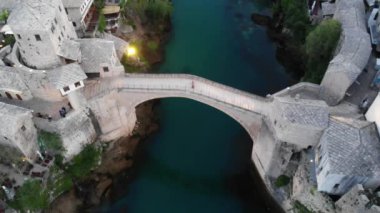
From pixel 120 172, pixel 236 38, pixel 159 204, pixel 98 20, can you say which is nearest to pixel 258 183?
pixel 159 204

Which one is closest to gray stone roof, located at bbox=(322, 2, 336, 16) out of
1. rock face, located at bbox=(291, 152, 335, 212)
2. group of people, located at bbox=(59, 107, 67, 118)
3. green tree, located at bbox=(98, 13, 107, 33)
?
rock face, located at bbox=(291, 152, 335, 212)

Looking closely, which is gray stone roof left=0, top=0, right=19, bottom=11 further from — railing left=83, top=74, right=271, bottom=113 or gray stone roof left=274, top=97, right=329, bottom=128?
gray stone roof left=274, top=97, right=329, bottom=128

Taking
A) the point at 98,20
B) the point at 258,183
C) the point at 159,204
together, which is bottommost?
the point at 159,204

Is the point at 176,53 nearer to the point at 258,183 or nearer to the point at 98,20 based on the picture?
the point at 98,20

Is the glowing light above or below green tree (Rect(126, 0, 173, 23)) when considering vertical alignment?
below

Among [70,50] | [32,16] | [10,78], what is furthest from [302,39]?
[10,78]

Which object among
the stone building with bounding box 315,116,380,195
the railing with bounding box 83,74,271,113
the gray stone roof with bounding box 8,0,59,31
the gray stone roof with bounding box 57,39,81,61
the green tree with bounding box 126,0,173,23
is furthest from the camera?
the green tree with bounding box 126,0,173,23
